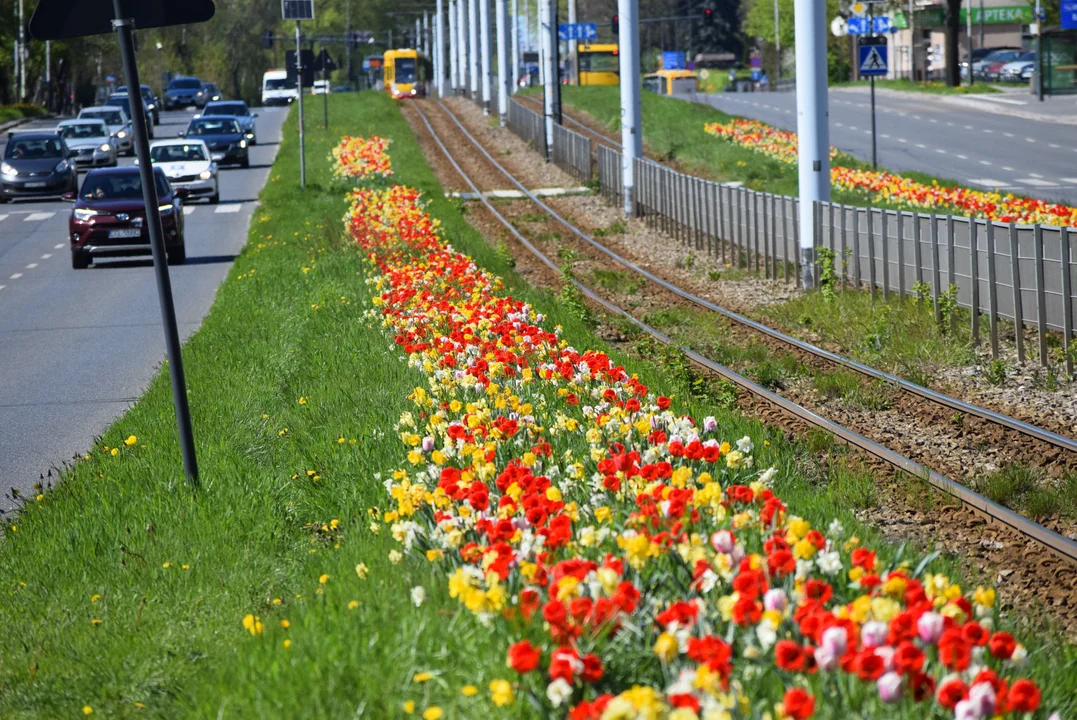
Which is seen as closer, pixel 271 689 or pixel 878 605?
pixel 878 605

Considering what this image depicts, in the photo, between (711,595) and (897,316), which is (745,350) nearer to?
(897,316)

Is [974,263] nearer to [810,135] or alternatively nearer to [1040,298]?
[1040,298]

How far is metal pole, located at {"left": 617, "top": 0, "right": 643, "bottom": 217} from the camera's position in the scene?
94.6ft

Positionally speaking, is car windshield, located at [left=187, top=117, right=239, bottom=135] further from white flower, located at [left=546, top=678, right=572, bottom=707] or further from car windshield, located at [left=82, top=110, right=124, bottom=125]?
white flower, located at [left=546, top=678, right=572, bottom=707]

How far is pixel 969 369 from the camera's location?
41.9ft

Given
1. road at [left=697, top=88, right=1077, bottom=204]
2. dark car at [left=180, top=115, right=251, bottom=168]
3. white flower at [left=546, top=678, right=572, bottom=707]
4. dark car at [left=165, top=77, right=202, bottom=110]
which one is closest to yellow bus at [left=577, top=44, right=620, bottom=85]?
road at [left=697, top=88, right=1077, bottom=204]

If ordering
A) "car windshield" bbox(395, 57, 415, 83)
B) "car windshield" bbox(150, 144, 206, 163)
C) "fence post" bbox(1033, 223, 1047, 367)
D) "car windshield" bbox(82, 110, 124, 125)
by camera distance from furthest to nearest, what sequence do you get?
"car windshield" bbox(395, 57, 415, 83) → "car windshield" bbox(82, 110, 124, 125) → "car windshield" bbox(150, 144, 206, 163) → "fence post" bbox(1033, 223, 1047, 367)

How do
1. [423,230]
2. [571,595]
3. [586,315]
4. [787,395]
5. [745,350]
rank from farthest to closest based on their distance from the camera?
[423,230], [586,315], [745,350], [787,395], [571,595]

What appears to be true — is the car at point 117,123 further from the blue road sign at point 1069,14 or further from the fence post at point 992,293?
the fence post at point 992,293

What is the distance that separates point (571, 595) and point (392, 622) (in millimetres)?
812

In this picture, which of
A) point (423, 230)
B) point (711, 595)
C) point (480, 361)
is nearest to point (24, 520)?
point (480, 361)

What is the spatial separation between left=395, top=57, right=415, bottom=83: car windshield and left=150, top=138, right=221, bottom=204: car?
4734 cm

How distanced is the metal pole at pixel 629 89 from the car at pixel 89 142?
85.3 feet

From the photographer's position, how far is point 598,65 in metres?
84.8
